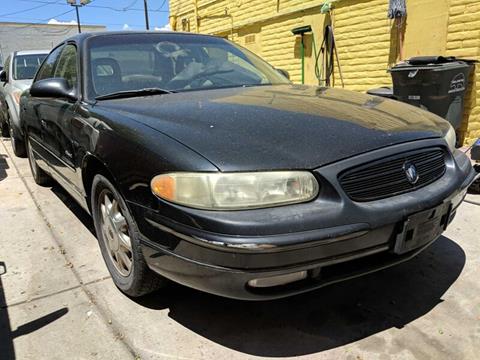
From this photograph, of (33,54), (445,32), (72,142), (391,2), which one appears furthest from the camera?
(33,54)

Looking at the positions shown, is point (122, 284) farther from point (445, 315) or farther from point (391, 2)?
point (391, 2)

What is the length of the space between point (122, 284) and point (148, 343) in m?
0.48

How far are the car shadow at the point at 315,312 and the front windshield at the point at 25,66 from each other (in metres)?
6.15

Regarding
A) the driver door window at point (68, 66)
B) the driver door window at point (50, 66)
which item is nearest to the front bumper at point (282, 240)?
the driver door window at point (68, 66)

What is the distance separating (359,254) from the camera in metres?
1.87

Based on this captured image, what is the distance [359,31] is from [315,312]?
6.44 m

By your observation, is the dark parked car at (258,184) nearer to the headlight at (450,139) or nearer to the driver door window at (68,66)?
the headlight at (450,139)

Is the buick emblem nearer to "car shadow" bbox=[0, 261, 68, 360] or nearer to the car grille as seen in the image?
the car grille

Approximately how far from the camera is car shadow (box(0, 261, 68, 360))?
83.4 inches

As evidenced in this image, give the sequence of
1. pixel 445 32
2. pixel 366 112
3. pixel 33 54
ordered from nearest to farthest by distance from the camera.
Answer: pixel 366 112, pixel 445 32, pixel 33 54

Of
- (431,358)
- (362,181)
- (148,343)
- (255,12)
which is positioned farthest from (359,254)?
(255,12)

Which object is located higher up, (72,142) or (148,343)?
(72,142)

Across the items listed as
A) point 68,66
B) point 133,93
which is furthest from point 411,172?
point 68,66

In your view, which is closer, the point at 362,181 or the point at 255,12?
the point at 362,181
